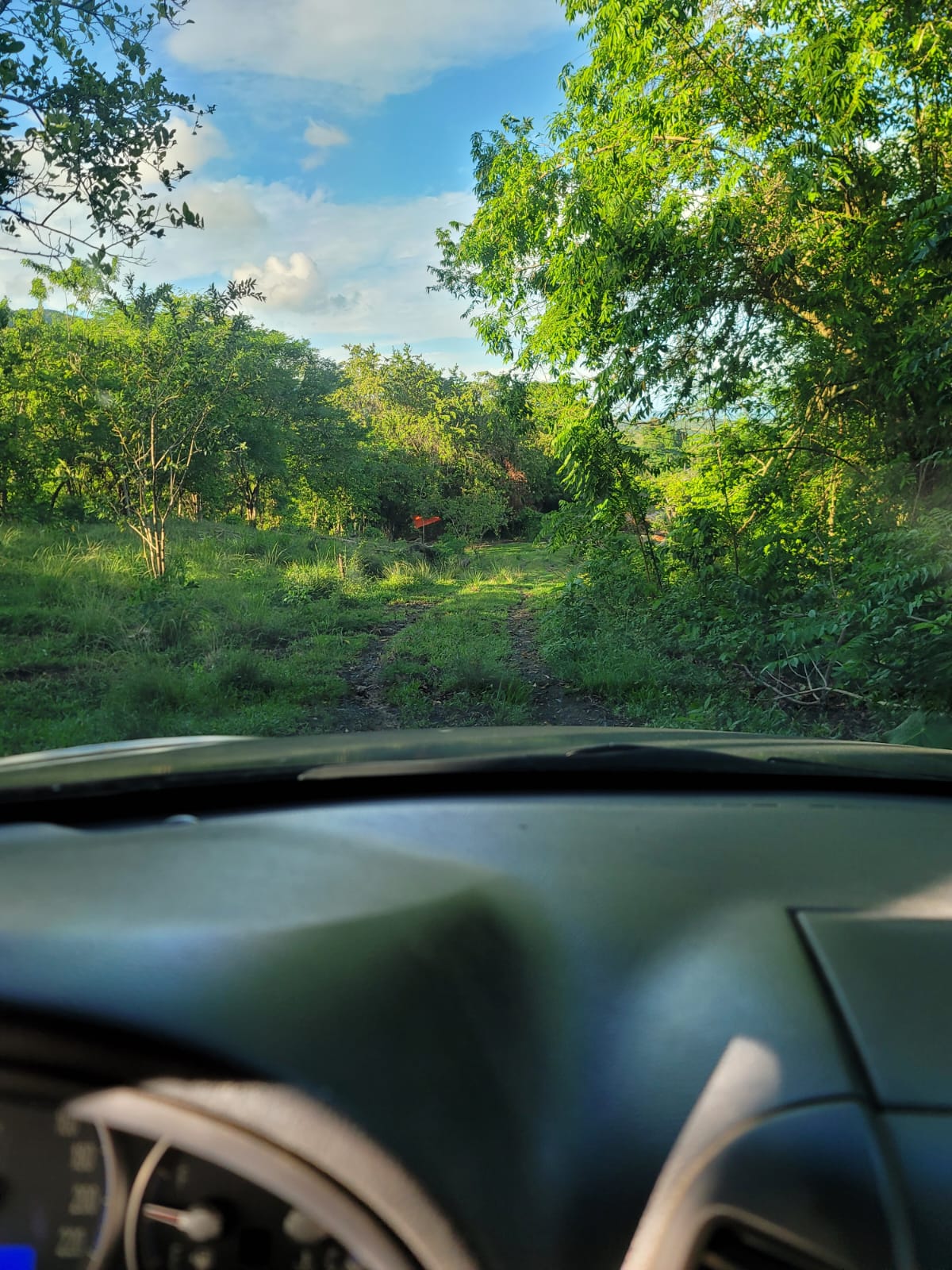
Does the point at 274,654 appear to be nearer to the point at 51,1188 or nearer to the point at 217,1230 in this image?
the point at 51,1188

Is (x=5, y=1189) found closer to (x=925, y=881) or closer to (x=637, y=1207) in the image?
(x=637, y=1207)

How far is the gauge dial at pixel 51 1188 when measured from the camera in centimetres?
93

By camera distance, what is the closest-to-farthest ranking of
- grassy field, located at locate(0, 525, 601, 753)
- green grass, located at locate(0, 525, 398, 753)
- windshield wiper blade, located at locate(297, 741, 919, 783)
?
windshield wiper blade, located at locate(297, 741, 919, 783) → green grass, located at locate(0, 525, 398, 753) → grassy field, located at locate(0, 525, 601, 753)

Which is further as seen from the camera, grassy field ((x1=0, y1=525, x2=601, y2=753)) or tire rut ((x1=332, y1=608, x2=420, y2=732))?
tire rut ((x1=332, y1=608, x2=420, y2=732))

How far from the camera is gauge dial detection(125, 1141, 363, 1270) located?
0.91 meters

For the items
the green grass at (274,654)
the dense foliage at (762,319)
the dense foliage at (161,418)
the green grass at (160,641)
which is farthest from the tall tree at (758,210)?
the green grass at (160,641)

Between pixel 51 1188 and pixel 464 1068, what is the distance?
521mm

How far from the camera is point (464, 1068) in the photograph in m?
1.01

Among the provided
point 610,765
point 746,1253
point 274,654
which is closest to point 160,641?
point 274,654

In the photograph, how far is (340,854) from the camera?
1.36 m

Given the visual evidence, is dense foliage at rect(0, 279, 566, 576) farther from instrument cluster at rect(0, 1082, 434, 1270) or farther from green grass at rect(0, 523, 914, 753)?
instrument cluster at rect(0, 1082, 434, 1270)

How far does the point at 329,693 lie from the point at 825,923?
566 centimetres

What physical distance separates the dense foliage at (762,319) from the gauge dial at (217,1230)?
5.01 metres

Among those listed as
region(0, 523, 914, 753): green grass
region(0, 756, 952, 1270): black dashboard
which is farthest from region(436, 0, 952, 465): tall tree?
region(0, 756, 952, 1270): black dashboard
